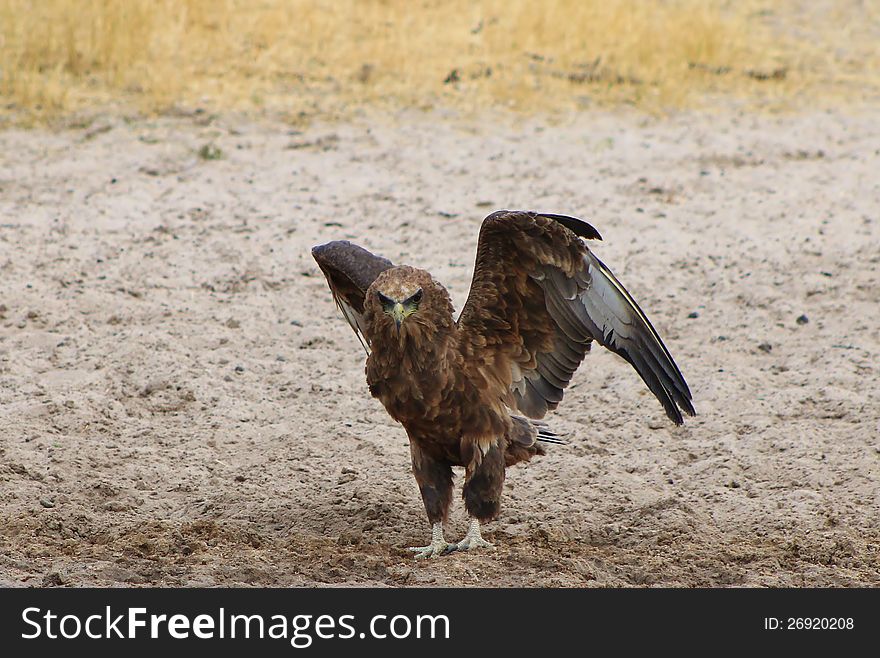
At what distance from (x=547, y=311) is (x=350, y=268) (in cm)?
87

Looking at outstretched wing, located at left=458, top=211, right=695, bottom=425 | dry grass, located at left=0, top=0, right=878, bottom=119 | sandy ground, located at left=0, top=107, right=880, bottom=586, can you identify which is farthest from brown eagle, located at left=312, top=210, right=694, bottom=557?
dry grass, located at left=0, top=0, right=878, bottom=119

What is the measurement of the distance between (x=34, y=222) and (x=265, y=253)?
1.63 metres

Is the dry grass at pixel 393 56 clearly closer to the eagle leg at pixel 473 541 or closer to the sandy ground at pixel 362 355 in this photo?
the sandy ground at pixel 362 355

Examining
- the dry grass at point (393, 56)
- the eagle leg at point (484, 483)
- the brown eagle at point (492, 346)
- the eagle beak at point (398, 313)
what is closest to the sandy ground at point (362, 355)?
the eagle leg at point (484, 483)

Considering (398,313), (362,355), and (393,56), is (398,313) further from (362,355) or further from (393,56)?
(393,56)

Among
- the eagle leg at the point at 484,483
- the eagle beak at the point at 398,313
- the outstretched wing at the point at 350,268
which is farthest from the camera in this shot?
the outstretched wing at the point at 350,268

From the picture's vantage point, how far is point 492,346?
5117 millimetres

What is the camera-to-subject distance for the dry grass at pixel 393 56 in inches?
415

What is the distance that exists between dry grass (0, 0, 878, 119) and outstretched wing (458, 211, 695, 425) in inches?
224

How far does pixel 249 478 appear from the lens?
223 inches

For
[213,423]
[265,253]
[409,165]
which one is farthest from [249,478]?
[409,165]

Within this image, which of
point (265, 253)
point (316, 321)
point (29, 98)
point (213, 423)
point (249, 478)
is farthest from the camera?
point (29, 98)

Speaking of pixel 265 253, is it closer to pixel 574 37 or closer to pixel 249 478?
pixel 249 478

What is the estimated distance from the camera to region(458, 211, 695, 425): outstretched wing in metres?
4.79
